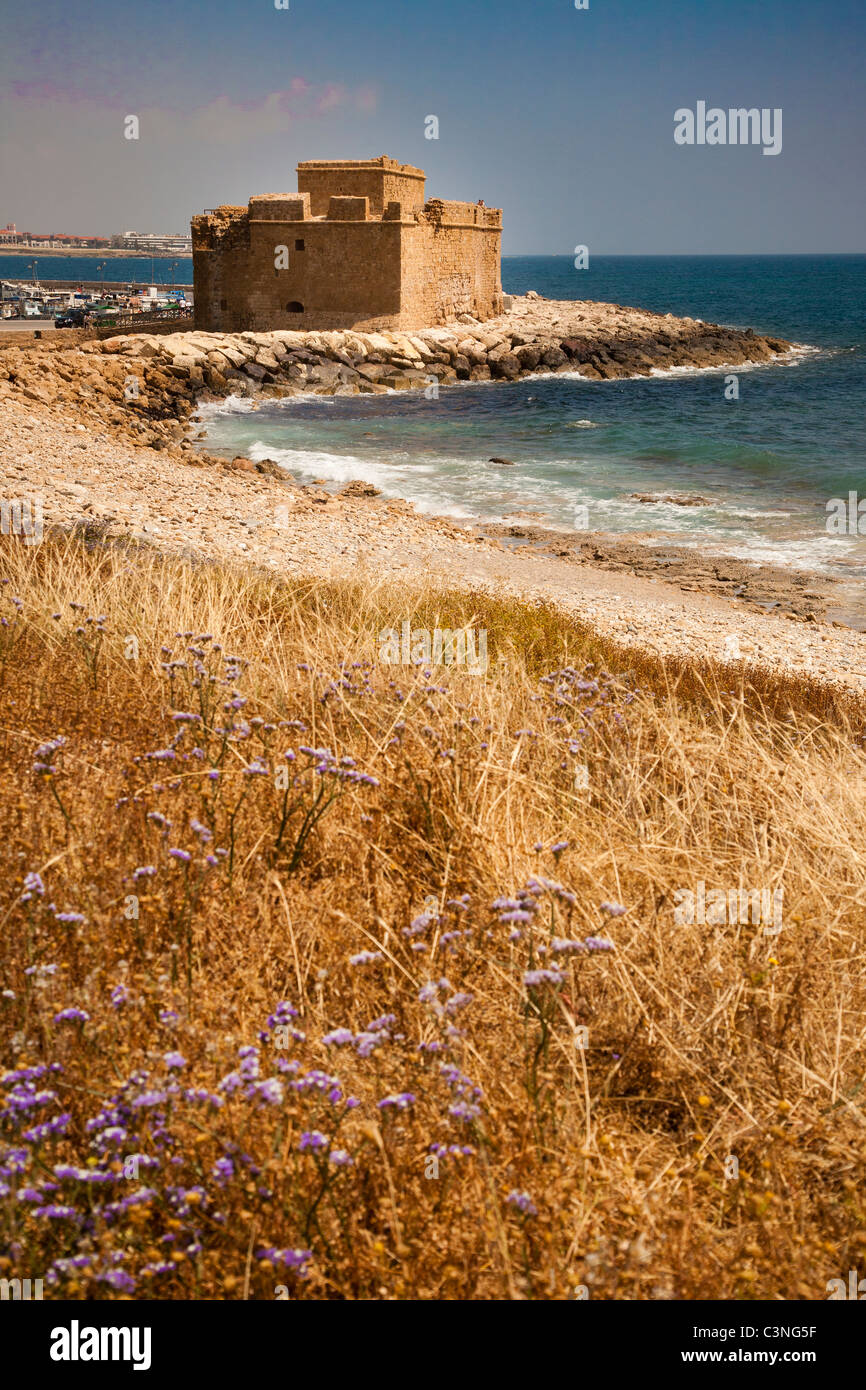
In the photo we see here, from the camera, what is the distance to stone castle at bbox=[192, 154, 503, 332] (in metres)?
33.4

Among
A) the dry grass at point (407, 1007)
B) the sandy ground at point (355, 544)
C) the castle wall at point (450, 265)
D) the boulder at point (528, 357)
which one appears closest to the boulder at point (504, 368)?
the boulder at point (528, 357)

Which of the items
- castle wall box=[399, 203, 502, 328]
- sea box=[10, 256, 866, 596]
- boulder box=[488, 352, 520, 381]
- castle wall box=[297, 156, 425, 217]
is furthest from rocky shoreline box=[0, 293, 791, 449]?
castle wall box=[297, 156, 425, 217]

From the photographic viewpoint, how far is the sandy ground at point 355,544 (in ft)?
30.8

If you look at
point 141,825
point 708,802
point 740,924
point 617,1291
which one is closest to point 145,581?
point 141,825

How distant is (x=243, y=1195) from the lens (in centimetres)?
180


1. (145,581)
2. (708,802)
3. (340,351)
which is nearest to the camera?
(708,802)

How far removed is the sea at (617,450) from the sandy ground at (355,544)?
8.56ft

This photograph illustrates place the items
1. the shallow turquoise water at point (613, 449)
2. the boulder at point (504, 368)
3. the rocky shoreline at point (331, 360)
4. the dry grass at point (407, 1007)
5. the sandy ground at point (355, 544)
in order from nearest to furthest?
the dry grass at point (407, 1007) < the sandy ground at point (355, 544) < the shallow turquoise water at point (613, 449) < the rocky shoreline at point (331, 360) < the boulder at point (504, 368)

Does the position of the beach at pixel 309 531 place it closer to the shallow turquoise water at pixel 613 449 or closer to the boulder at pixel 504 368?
the shallow turquoise water at pixel 613 449

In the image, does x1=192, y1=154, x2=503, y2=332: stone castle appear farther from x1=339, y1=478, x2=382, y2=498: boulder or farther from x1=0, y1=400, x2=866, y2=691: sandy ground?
x1=0, y1=400, x2=866, y2=691: sandy ground

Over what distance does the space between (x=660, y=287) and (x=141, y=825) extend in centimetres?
12860

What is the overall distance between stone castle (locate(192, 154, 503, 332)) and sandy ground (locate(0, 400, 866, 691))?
66.8 ft
